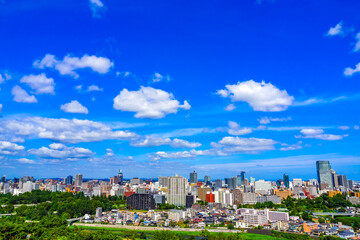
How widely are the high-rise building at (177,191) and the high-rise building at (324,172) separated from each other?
47448 millimetres

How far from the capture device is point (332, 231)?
863 inches

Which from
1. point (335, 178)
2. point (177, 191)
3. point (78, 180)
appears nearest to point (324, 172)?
point (335, 178)

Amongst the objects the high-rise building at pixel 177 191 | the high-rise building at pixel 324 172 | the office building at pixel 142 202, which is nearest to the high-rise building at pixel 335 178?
the high-rise building at pixel 324 172

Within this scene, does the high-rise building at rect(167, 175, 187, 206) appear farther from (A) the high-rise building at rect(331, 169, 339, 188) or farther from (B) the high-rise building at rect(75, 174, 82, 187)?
(A) the high-rise building at rect(331, 169, 339, 188)

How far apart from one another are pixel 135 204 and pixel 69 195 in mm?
12829

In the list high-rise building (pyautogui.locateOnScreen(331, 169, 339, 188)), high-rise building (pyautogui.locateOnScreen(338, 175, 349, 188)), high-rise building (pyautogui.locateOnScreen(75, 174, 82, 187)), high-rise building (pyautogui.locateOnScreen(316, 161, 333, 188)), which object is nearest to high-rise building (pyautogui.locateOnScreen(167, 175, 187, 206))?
high-rise building (pyautogui.locateOnScreen(75, 174, 82, 187))

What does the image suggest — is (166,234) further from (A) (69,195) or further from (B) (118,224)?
(A) (69,195)

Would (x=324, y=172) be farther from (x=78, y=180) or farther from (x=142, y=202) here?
(x=78, y=180)

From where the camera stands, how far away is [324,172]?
73.4 metres

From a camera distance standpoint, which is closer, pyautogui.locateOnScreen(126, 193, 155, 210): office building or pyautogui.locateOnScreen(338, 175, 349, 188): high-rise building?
pyautogui.locateOnScreen(126, 193, 155, 210): office building

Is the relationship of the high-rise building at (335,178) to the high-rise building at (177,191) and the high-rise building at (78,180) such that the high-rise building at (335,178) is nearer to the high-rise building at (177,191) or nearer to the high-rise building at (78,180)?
the high-rise building at (177,191)

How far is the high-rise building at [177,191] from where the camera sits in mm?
42463

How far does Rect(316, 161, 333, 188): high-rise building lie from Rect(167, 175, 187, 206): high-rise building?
1868 inches

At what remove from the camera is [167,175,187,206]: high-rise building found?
139 feet
